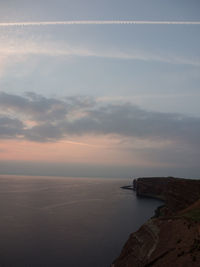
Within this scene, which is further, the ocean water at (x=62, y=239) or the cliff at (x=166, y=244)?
the ocean water at (x=62, y=239)

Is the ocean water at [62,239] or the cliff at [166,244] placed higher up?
the cliff at [166,244]

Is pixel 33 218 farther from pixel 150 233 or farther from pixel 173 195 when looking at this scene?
pixel 150 233

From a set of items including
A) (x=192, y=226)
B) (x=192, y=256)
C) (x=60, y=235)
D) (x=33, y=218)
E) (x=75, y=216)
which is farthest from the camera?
(x=75, y=216)

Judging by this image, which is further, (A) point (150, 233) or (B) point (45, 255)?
(B) point (45, 255)

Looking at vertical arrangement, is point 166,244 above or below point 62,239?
above

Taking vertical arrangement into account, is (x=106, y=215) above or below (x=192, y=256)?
below

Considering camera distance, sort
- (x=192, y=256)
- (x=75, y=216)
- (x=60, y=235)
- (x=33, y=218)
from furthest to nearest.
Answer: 1. (x=75, y=216)
2. (x=33, y=218)
3. (x=60, y=235)
4. (x=192, y=256)

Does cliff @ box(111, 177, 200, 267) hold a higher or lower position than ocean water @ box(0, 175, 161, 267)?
higher

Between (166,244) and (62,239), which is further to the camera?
(62,239)

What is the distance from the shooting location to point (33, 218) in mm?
72250

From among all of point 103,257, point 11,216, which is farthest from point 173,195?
point 11,216

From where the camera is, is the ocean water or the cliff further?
the ocean water

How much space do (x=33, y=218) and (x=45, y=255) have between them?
34386 mm

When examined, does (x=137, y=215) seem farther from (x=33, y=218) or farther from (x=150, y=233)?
(x=150, y=233)
